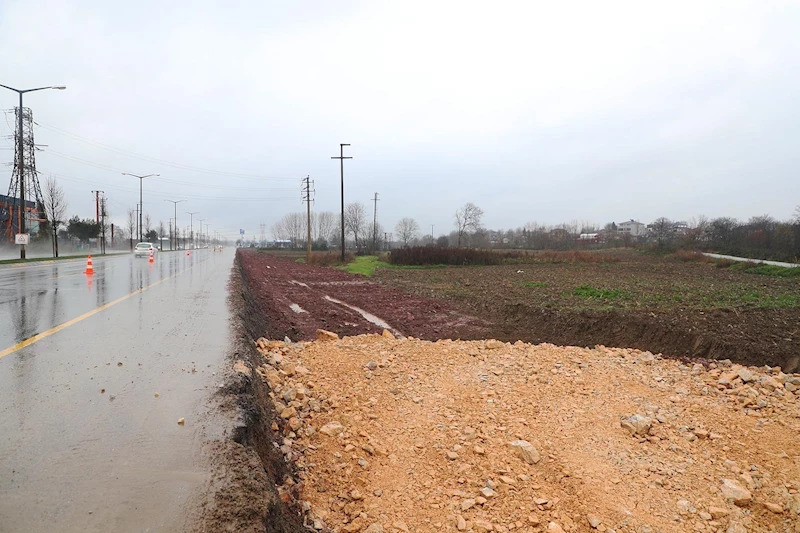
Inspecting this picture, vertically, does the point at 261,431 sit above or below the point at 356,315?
above

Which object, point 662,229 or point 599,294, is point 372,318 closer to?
point 599,294

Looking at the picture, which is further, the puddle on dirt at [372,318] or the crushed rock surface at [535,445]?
the puddle on dirt at [372,318]

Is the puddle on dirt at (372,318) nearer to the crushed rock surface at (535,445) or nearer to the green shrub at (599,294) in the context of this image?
the crushed rock surface at (535,445)

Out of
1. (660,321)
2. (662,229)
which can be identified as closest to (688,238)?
(662,229)

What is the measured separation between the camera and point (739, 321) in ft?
33.9

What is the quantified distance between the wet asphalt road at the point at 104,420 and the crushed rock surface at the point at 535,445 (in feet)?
3.35

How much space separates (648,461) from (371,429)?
3.01 metres

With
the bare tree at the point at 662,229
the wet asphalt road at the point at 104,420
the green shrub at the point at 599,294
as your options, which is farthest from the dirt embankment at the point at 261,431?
the bare tree at the point at 662,229

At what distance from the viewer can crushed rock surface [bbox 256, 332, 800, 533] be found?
4066 mm

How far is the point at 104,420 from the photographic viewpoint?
12.5ft

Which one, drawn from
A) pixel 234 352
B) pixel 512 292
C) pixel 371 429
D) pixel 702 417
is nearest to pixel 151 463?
pixel 371 429

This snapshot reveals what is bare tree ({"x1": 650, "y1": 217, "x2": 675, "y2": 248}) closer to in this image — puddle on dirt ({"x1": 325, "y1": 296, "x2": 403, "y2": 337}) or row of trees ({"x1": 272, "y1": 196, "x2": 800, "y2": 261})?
row of trees ({"x1": 272, "y1": 196, "x2": 800, "y2": 261})

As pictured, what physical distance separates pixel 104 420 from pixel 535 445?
13.9ft

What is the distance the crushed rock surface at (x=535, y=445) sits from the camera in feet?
13.3
